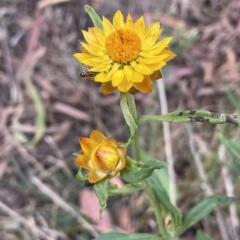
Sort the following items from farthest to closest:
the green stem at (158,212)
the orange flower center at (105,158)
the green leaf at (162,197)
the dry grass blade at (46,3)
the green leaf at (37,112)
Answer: the dry grass blade at (46,3) < the green leaf at (37,112) < the green leaf at (162,197) < the green stem at (158,212) < the orange flower center at (105,158)

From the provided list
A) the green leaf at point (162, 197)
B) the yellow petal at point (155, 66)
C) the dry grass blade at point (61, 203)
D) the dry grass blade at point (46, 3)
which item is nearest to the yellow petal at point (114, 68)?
the yellow petal at point (155, 66)

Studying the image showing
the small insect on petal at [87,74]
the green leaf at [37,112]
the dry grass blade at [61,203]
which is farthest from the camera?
the green leaf at [37,112]

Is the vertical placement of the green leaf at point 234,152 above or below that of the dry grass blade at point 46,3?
below

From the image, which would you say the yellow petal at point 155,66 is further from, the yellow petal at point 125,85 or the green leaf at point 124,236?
the green leaf at point 124,236

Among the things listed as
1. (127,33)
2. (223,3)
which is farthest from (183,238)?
(223,3)

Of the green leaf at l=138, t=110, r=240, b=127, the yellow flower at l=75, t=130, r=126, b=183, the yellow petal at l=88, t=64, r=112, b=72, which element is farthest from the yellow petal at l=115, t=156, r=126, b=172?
the yellow petal at l=88, t=64, r=112, b=72

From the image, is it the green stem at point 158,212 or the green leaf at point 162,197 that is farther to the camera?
the green leaf at point 162,197
